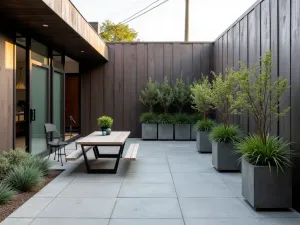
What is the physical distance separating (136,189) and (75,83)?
29.6 ft

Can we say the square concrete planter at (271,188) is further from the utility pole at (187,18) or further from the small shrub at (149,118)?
the utility pole at (187,18)

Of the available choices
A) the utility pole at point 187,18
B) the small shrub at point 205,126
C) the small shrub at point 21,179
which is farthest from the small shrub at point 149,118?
the utility pole at point 187,18

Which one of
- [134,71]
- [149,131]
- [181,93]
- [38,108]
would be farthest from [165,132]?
[38,108]

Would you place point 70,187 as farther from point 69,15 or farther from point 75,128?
point 75,128

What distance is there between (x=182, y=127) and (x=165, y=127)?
22.2 inches

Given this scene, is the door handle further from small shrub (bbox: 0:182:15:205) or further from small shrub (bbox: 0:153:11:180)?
small shrub (bbox: 0:182:15:205)

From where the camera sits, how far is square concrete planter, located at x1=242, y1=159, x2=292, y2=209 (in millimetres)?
3756

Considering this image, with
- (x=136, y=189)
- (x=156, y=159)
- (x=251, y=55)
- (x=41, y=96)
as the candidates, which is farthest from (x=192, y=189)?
(x=41, y=96)

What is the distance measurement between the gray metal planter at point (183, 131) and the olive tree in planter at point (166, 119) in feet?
0.58

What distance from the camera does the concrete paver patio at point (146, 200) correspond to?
3482mm

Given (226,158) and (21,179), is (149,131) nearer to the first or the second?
(226,158)

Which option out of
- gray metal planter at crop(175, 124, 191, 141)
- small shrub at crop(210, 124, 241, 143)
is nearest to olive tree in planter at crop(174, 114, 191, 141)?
gray metal planter at crop(175, 124, 191, 141)

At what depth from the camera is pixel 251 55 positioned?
6.36m

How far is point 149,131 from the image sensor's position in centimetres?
1075
